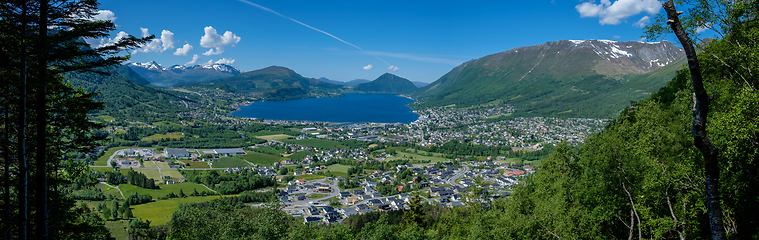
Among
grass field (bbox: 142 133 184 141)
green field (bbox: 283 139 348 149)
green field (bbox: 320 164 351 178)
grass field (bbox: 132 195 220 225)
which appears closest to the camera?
grass field (bbox: 132 195 220 225)

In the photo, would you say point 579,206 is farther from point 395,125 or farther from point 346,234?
point 395,125

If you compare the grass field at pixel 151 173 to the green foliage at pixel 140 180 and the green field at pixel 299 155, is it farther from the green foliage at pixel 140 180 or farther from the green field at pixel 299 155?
the green field at pixel 299 155

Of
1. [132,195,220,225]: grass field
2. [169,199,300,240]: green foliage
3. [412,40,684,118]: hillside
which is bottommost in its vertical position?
[132,195,220,225]: grass field

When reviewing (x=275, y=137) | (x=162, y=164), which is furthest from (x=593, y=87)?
(x=162, y=164)

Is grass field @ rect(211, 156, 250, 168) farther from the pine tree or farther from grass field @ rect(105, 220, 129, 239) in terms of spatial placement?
the pine tree

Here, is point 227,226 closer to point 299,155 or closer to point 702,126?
point 702,126

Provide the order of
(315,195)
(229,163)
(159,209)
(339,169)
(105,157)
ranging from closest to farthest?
1. (159,209)
2. (315,195)
3. (339,169)
4. (105,157)
5. (229,163)

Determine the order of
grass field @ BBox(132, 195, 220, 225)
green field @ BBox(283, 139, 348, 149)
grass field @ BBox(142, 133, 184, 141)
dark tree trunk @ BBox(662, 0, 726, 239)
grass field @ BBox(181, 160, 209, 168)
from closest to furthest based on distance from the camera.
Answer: dark tree trunk @ BBox(662, 0, 726, 239), grass field @ BBox(132, 195, 220, 225), grass field @ BBox(181, 160, 209, 168), green field @ BBox(283, 139, 348, 149), grass field @ BBox(142, 133, 184, 141)

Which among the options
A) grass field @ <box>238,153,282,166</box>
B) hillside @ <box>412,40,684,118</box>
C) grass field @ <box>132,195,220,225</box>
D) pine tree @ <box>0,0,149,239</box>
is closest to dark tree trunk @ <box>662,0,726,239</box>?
pine tree @ <box>0,0,149,239</box>
